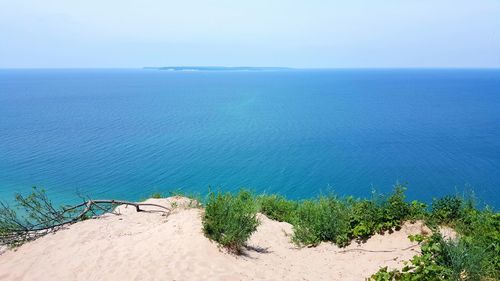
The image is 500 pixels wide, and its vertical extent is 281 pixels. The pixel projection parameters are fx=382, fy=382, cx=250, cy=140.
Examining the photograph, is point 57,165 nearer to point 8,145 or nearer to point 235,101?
point 8,145

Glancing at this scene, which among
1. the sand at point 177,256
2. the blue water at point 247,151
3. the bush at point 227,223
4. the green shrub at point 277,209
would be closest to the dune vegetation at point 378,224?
the bush at point 227,223

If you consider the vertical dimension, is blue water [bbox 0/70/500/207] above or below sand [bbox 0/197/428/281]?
below

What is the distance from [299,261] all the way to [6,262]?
7.84m

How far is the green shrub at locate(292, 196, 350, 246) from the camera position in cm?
1170

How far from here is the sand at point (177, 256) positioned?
8930mm

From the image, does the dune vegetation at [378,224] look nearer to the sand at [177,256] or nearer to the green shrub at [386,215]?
the green shrub at [386,215]

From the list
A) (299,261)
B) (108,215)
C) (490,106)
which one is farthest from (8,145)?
(490,106)

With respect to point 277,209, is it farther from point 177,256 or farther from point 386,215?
point 177,256

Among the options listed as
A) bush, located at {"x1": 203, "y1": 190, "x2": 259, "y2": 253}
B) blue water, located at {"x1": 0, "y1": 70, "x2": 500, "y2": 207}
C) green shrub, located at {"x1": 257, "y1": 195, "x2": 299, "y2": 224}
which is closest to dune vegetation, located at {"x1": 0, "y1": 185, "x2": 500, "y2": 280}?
bush, located at {"x1": 203, "y1": 190, "x2": 259, "y2": 253}

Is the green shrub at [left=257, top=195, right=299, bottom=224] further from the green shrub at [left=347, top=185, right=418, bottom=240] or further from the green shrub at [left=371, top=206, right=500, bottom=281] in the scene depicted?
the green shrub at [left=371, top=206, right=500, bottom=281]

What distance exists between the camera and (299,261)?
1066 centimetres

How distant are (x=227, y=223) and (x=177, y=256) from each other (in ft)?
4.94

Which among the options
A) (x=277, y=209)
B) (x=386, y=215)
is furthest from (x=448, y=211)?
(x=277, y=209)

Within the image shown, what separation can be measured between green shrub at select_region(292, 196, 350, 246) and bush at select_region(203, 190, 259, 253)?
7.69 ft
